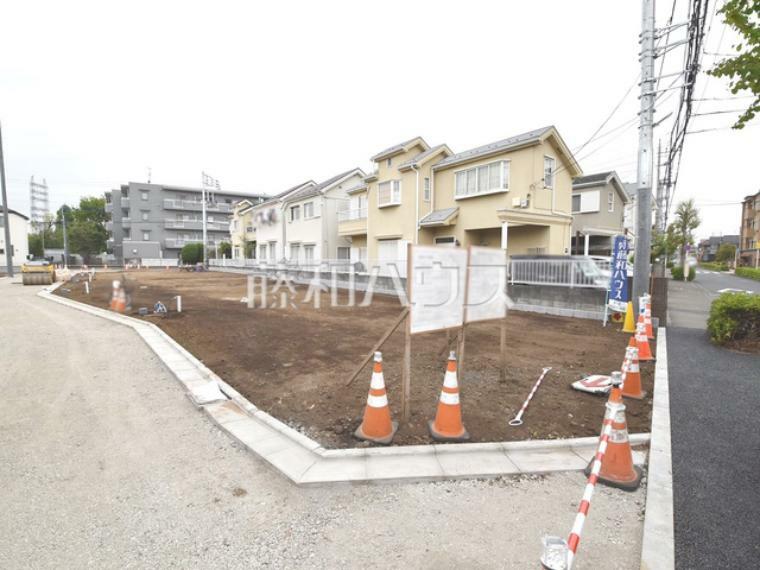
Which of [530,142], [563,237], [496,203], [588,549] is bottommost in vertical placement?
[588,549]

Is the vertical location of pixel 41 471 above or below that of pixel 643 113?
below

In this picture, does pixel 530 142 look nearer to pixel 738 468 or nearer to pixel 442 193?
pixel 442 193

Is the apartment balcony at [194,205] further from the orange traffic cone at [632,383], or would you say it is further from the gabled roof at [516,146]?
the orange traffic cone at [632,383]

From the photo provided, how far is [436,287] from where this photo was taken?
164 inches

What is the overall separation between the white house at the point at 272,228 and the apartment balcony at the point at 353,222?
687 cm

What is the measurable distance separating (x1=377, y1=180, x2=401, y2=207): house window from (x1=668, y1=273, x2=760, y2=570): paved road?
1472cm

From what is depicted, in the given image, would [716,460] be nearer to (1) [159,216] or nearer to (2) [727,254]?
(1) [159,216]

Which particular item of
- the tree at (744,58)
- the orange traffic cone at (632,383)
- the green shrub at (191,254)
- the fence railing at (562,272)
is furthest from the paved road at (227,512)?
the green shrub at (191,254)

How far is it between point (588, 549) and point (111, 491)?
334 cm

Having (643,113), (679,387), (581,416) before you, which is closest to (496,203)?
(643,113)

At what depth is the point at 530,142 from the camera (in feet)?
47.7

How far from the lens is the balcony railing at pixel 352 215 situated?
22481 mm

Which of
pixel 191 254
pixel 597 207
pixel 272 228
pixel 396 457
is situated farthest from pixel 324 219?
pixel 191 254

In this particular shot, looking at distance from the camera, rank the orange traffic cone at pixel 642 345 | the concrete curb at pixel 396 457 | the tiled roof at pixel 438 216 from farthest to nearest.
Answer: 1. the tiled roof at pixel 438 216
2. the orange traffic cone at pixel 642 345
3. the concrete curb at pixel 396 457
